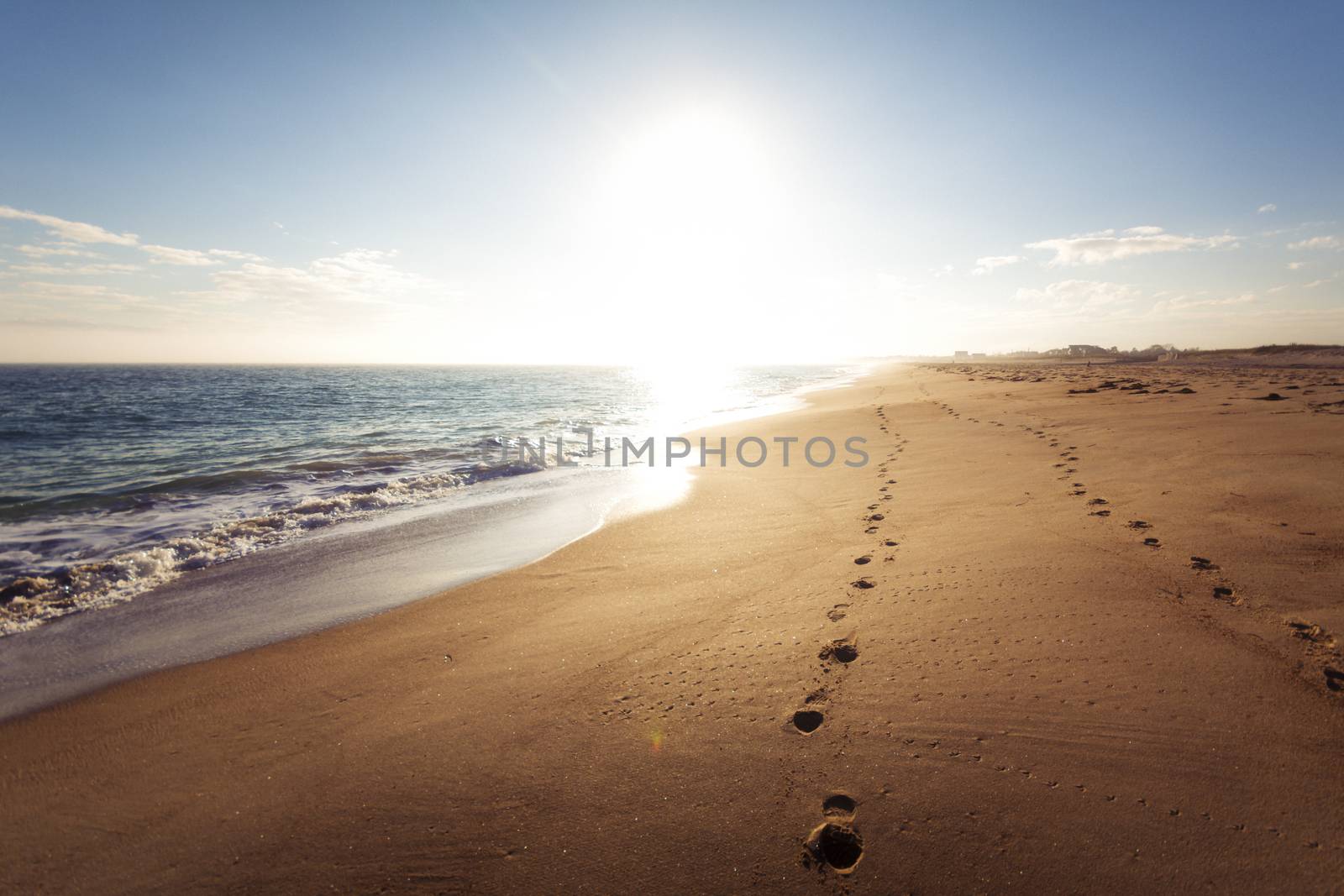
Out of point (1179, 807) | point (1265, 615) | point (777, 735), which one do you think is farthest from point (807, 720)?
point (1265, 615)

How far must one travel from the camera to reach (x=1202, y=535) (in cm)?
454

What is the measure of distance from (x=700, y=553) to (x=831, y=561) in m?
1.44

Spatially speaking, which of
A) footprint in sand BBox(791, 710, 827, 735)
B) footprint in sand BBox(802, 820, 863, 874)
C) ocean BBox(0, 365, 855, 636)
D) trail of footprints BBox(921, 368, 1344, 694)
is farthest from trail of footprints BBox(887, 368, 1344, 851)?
ocean BBox(0, 365, 855, 636)

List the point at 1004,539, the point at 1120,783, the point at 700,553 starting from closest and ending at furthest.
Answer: the point at 1120,783, the point at 1004,539, the point at 700,553

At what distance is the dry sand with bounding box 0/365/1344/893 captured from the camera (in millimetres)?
2068

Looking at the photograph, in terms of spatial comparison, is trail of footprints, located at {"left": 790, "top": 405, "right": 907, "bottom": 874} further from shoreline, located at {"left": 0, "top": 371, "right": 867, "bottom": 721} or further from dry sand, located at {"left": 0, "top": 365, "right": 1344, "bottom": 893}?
shoreline, located at {"left": 0, "top": 371, "right": 867, "bottom": 721}

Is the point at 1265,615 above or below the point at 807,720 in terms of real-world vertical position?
above

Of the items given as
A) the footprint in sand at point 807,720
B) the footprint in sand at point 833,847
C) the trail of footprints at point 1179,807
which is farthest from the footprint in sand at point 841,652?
the footprint in sand at point 833,847

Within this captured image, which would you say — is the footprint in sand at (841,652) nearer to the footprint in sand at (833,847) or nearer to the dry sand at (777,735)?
the dry sand at (777,735)

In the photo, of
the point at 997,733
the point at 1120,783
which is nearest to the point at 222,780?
the point at 997,733

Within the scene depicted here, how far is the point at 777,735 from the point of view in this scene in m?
2.73

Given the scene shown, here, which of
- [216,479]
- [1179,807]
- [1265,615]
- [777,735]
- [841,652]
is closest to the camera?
[1179,807]

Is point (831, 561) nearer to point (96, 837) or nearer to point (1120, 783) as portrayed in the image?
point (1120, 783)

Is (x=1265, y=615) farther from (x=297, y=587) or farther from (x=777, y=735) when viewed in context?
(x=297, y=587)
